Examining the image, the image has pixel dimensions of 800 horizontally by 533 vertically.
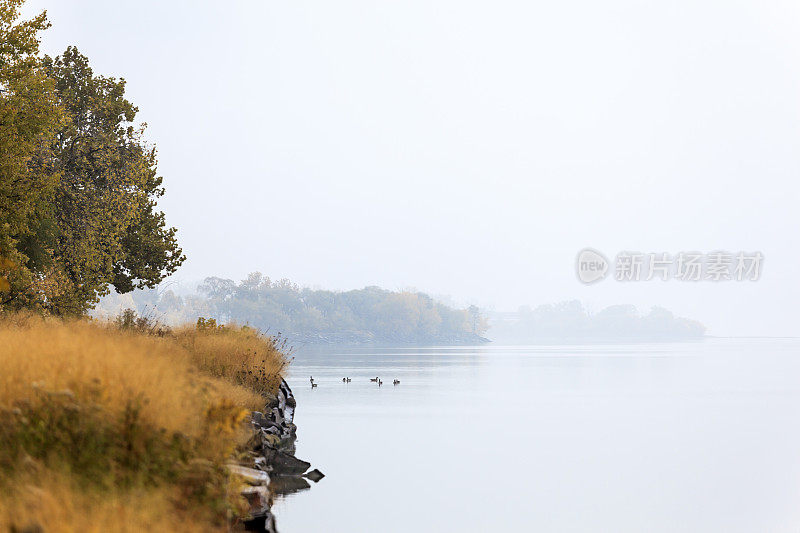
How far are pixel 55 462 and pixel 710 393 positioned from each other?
169ft

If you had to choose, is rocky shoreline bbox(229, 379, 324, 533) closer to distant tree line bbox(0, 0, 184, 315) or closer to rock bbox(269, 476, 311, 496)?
rock bbox(269, 476, 311, 496)

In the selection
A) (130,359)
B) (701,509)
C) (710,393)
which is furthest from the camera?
(710,393)

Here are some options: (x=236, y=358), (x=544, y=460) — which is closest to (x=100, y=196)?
(x=236, y=358)

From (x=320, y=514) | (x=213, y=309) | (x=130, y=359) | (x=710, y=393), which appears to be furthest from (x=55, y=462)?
(x=213, y=309)

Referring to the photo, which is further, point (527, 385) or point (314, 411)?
point (527, 385)

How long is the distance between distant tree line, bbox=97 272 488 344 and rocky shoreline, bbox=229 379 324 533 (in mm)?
137605

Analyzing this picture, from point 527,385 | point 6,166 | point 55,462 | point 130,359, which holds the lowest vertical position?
point 527,385

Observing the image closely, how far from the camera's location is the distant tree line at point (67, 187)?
23.4m

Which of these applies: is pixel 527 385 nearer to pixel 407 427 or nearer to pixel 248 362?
pixel 407 427

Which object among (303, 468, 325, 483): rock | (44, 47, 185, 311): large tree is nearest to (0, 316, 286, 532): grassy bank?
(303, 468, 325, 483): rock

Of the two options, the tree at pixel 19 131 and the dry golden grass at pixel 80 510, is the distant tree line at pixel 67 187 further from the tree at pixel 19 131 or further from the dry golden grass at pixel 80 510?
the dry golden grass at pixel 80 510

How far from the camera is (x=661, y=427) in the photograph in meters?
35.6

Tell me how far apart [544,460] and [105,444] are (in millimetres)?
20847

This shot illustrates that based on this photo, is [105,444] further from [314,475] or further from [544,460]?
[544,460]
